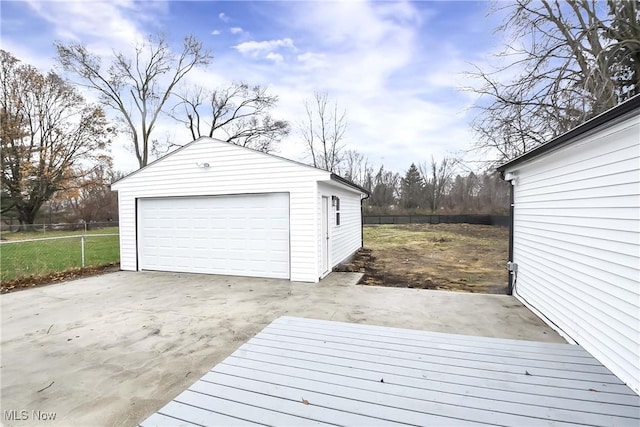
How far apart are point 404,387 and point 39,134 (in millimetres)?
27493

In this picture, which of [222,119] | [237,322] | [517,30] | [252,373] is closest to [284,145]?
[222,119]

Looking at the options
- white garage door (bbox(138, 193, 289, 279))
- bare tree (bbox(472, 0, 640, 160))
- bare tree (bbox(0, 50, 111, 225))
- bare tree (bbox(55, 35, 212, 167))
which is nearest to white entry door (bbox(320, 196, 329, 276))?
white garage door (bbox(138, 193, 289, 279))

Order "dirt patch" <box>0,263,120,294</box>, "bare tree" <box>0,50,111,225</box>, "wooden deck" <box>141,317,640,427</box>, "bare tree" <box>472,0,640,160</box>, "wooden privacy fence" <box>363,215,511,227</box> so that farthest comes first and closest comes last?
"wooden privacy fence" <box>363,215,511,227</box>
"bare tree" <box>0,50,111,225</box>
"bare tree" <box>472,0,640,160</box>
"dirt patch" <box>0,263,120,294</box>
"wooden deck" <box>141,317,640,427</box>

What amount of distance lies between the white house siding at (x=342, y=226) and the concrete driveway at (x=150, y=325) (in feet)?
4.11

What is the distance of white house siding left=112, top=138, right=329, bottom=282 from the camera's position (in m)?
6.74

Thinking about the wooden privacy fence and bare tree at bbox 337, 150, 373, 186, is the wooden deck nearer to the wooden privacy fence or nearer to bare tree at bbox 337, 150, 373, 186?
the wooden privacy fence

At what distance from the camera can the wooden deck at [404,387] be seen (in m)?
1.84

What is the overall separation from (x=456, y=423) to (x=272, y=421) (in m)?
1.06

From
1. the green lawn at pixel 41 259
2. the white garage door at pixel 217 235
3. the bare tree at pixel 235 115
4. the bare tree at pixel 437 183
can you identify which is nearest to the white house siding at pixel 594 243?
the white garage door at pixel 217 235

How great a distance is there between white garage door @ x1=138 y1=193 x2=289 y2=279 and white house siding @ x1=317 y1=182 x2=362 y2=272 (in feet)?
3.29

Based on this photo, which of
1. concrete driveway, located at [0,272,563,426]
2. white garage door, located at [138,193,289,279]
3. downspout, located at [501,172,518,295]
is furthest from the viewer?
white garage door, located at [138,193,289,279]

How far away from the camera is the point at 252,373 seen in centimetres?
240

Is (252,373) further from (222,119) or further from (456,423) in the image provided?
(222,119)

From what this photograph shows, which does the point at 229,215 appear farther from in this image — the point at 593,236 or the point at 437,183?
the point at 437,183
